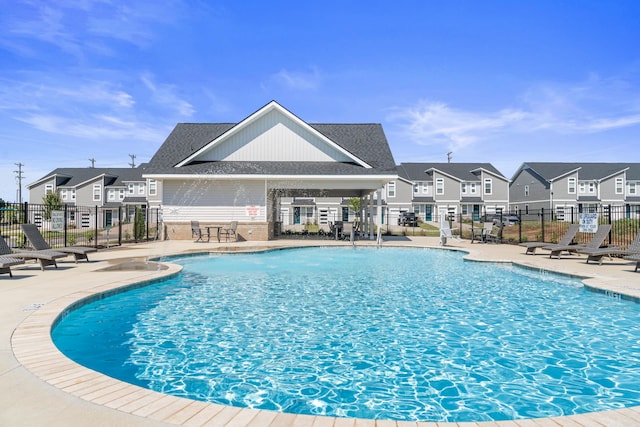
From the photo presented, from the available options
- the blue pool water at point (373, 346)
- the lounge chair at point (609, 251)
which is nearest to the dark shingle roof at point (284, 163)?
the lounge chair at point (609, 251)

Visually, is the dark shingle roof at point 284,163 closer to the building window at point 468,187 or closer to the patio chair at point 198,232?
the patio chair at point 198,232

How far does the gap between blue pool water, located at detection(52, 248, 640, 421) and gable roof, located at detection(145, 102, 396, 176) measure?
13.1 meters

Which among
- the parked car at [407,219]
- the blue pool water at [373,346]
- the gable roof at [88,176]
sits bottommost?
the blue pool water at [373,346]

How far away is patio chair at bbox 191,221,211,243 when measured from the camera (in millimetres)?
21641

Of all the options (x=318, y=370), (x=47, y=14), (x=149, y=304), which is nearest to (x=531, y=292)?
(x=318, y=370)

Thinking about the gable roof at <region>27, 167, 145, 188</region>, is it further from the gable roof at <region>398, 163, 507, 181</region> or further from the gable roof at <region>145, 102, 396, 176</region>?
the gable roof at <region>398, 163, 507, 181</region>

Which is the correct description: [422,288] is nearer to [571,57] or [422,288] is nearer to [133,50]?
[571,57]

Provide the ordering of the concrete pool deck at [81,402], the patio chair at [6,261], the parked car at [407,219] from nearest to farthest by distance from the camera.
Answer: the concrete pool deck at [81,402], the patio chair at [6,261], the parked car at [407,219]

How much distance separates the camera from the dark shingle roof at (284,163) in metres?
22.4

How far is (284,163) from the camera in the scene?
23.8 m

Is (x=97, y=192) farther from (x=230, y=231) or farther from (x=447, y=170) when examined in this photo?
(x=447, y=170)

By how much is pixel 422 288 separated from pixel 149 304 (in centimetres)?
631

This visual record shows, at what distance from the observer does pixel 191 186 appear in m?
22.9

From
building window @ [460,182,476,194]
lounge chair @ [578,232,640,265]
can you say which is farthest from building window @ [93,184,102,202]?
lounge chair @ [578,232,640,265]
